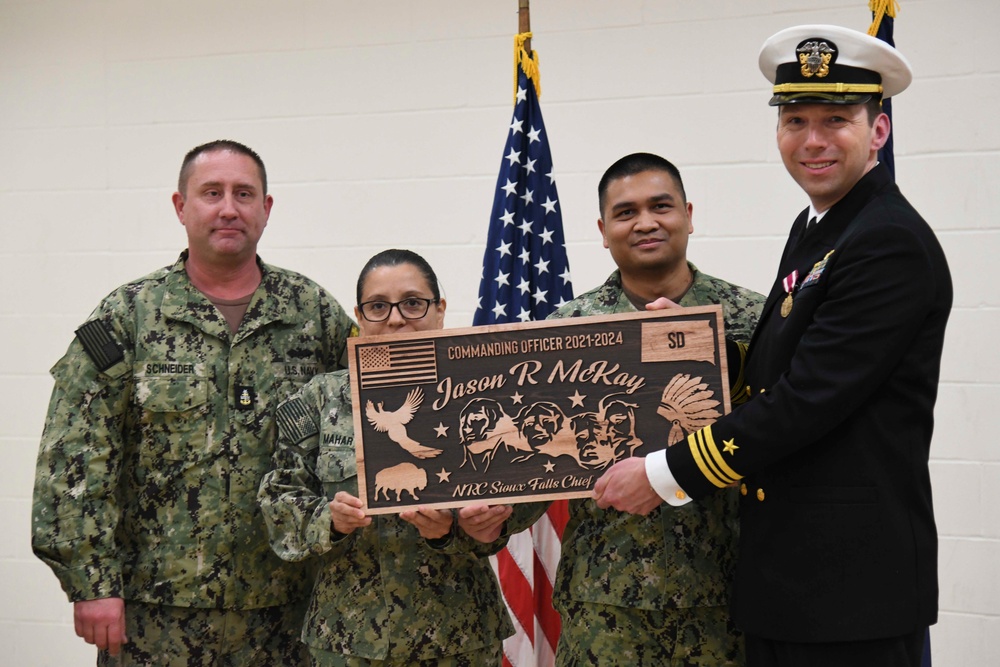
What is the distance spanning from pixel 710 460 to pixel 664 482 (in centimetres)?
12

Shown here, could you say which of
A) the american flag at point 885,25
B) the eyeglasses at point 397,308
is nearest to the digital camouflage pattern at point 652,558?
the eyeglasses at point 397,308

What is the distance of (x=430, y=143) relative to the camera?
14.1ft

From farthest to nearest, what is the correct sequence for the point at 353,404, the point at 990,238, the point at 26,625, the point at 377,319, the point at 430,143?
the point at 26,625 < the point at 430,143 < the point at 990,238 < the point at 377,319 < the point at 353,404

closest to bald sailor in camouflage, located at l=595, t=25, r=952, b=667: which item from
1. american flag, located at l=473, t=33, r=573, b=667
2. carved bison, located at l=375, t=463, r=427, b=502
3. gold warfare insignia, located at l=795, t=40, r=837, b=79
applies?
gold warfare insignia, located at l=795, t=40, r=837, b=79

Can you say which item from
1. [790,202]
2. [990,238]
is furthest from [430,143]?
[990,238]

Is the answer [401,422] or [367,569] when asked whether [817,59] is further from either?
[367,569]

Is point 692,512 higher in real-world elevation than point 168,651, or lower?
higher

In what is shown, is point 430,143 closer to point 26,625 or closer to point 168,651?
point 168,651

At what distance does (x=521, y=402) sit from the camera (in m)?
2.21

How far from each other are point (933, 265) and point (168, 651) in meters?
2.07

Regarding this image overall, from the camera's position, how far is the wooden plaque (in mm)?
2174

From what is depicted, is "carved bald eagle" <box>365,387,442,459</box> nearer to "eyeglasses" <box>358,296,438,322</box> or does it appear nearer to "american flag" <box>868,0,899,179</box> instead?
"eyeglasses" <box>358,296,438,322</box>

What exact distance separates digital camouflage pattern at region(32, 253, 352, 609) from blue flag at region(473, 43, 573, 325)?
2.72 feet

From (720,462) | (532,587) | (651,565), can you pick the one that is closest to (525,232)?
(532,587)
